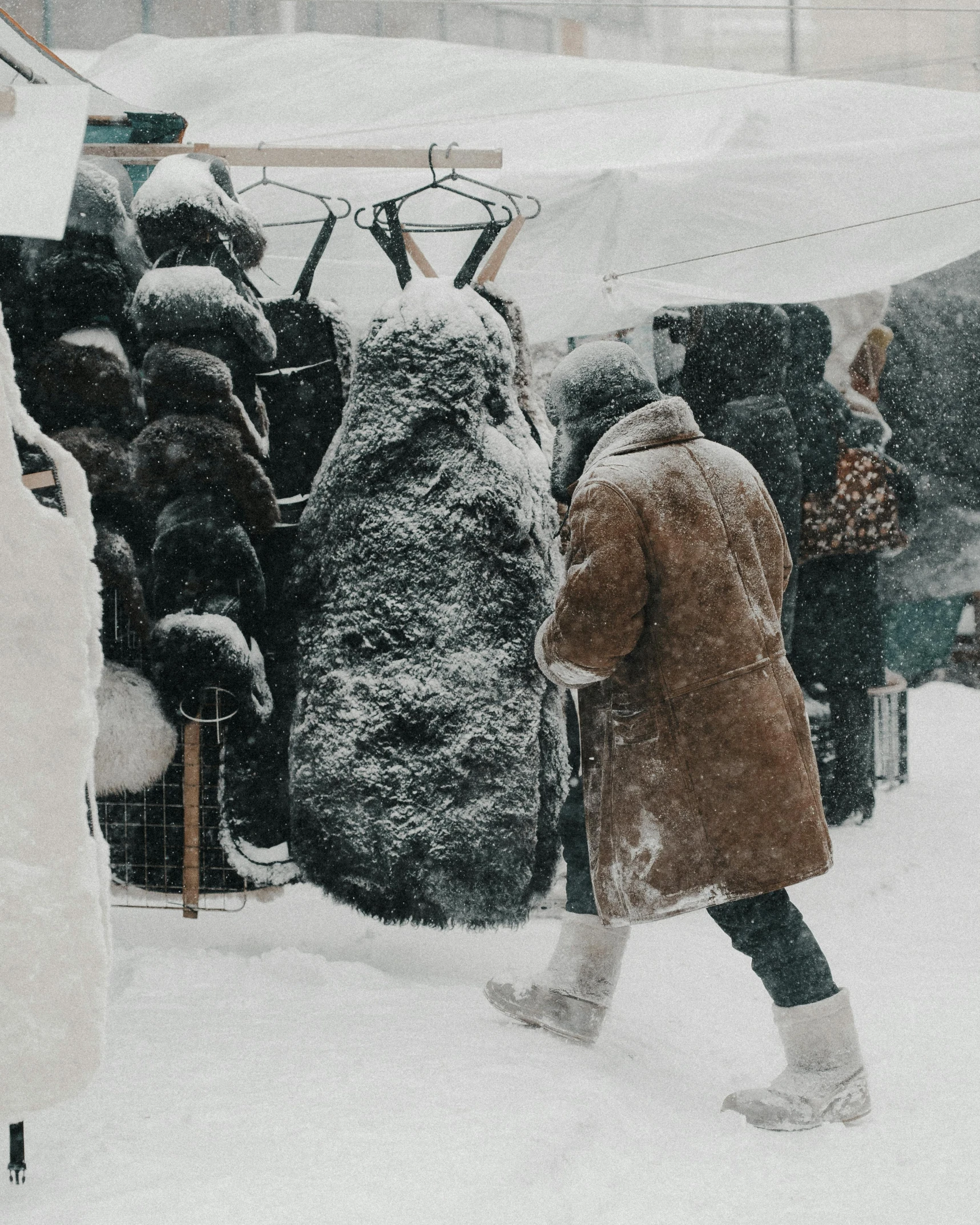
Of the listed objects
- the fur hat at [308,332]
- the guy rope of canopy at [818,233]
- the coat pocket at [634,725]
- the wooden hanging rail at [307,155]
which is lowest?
the coat pocket at [634,725]

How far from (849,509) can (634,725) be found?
2217mm

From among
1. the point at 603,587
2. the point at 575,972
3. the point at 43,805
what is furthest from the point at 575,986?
the point at 43,805

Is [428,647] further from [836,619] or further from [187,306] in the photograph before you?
[836,619]

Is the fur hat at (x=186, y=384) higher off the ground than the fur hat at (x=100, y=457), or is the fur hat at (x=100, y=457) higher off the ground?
the fur hat at (x=186, y=384)

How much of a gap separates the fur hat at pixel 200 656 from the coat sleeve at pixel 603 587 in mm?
803

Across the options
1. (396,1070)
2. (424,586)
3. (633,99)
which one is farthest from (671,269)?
(396,1070)

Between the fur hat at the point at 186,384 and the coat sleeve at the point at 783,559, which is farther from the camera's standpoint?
the fur hat at the point at 186,384

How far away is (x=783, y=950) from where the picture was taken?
218 cm

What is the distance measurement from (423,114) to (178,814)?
2525 millimetres

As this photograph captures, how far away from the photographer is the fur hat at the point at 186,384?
2.52 m

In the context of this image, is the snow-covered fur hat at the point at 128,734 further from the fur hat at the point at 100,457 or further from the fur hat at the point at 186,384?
the fur hat at the point at 186,384

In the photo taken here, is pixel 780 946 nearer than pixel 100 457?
Answer: Yes

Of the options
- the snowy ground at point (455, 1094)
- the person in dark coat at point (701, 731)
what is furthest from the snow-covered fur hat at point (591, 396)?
the snowy ground at point (455, 1094)

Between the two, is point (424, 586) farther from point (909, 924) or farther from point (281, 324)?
point (909, 924)
